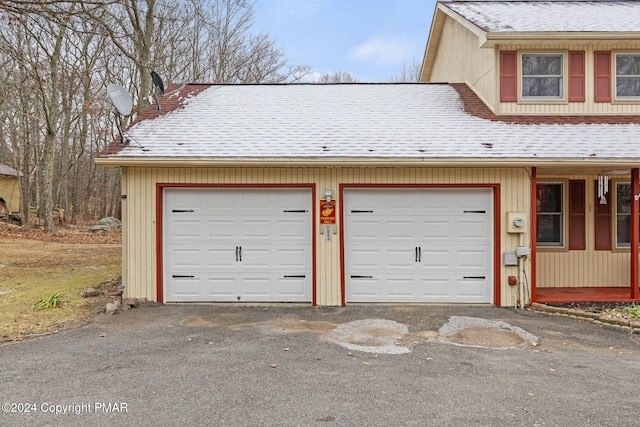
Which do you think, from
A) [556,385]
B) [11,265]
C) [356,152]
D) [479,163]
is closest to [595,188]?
[479,163]

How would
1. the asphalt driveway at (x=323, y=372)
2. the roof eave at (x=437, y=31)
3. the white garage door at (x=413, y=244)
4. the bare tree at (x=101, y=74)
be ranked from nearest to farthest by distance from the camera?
the asphalt driveway at (x=323, y=372) → the white garage door at (x=413, y=244) → the roof eave at (x=437, y=31) → the bare tree at (x=101, y=74)

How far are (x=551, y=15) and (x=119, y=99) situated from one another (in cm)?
998

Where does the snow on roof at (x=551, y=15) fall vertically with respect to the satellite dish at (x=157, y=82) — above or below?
above

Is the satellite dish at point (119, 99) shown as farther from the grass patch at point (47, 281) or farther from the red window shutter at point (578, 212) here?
the red window shutter at point (578, 212)

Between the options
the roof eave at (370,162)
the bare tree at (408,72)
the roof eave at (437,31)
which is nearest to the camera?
the roof eave at (370,162)

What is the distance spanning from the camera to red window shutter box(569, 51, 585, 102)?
355 inches

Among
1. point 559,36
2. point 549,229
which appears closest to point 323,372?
point 549,229

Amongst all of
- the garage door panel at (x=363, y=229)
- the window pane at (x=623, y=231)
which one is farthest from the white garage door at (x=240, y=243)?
the window pane at (x=623, y=231)

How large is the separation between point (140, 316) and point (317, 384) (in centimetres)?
390

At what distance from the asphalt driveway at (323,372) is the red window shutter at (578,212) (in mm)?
2687

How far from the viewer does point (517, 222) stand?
753 centimetres

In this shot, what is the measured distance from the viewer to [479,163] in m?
7.40

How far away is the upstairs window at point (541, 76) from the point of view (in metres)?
9.15
